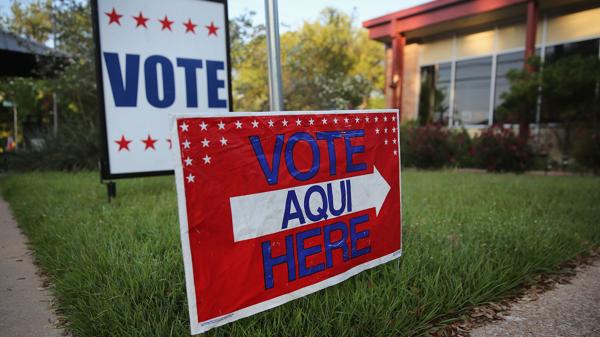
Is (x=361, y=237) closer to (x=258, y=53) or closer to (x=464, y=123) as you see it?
(x=464, y=123)

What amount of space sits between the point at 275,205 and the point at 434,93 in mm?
13134

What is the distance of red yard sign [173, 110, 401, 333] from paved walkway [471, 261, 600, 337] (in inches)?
28.7

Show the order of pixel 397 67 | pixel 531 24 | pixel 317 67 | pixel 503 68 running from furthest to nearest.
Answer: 1. pixel 317 67
2. pixel 397 67
3. pixel 503 68
4. pixel 531 24

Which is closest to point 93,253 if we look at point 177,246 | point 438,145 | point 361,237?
point 177,246

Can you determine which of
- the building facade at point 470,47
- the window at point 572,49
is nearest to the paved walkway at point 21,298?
the building facade at point 470,47

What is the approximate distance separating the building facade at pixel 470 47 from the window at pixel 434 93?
34mm

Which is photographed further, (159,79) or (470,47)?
(470,47)

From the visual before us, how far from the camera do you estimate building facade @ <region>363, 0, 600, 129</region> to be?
32.7 ft

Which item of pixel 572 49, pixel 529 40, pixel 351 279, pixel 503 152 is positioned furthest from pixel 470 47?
pixel 351 279

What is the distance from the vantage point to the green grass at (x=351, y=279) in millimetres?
1879

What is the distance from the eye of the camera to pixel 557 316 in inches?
85.4

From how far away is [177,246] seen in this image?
9.21 feet

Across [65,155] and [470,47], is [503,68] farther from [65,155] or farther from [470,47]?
[65,155]

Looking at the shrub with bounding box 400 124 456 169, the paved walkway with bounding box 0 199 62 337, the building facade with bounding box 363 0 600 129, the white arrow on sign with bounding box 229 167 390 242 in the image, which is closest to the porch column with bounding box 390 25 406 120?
the building facade with bounding box 363 0 600 129
